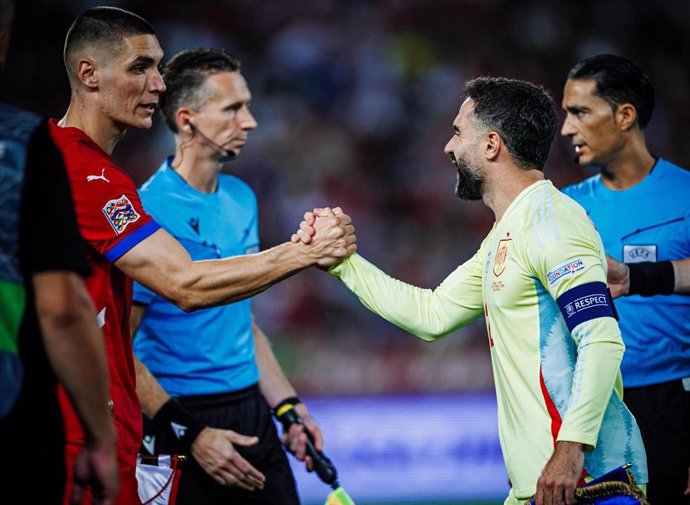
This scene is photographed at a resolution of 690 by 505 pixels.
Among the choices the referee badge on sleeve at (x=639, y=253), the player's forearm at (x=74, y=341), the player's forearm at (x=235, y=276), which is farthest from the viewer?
the referee badge on sleeve at (x=639, y=253)

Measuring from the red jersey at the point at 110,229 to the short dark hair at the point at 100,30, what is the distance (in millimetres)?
467

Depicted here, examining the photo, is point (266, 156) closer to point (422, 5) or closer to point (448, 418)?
point (422, 5)

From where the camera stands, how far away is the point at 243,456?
177 inches

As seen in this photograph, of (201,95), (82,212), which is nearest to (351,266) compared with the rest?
(82,212)

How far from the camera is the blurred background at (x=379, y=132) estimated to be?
8602 millimetres

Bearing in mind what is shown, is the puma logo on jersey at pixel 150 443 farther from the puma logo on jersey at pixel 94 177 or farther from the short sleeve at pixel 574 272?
the short sleeve at pixel 574 272

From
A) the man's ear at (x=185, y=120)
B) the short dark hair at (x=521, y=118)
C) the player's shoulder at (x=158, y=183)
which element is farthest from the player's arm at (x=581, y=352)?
the man's ear at (x=185, y=120)

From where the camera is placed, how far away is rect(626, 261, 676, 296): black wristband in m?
4.04

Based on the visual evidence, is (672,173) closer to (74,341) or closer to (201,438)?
(201,438)

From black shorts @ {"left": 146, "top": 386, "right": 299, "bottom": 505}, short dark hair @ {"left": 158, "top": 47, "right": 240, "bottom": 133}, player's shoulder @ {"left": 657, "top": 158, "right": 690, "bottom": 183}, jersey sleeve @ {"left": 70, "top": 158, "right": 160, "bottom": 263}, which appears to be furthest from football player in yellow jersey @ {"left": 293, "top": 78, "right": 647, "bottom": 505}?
short dark hair @ {"left": 158, "top": 47, "right": 240, "bottom": 133}

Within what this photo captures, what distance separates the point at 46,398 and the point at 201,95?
9.36 ft

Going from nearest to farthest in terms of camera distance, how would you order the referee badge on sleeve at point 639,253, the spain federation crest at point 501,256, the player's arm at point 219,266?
the spain federation crest at point 501,256 < the player's arm at point 219,266 < the referee badge on sleeve at point 639,253

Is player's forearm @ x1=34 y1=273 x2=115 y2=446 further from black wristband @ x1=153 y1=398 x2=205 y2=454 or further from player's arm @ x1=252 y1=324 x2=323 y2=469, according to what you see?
player's arm @ x1=252 y1=324 x2=323 y2=469

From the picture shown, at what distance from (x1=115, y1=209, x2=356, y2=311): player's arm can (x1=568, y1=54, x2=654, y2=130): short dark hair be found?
172 cm
